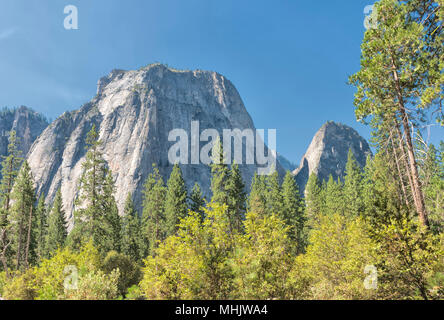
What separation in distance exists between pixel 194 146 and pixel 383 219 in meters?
113

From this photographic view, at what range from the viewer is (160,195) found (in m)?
34.8

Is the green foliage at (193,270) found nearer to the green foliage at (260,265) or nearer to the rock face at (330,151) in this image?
the green foliage at (260,265)

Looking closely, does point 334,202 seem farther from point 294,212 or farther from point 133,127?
point 133,127

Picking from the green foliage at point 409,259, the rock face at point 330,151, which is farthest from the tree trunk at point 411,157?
the rock face at point 330,151

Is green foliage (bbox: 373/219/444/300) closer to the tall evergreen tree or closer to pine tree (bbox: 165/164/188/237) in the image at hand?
the tall evergreen tree

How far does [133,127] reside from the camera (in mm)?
114688

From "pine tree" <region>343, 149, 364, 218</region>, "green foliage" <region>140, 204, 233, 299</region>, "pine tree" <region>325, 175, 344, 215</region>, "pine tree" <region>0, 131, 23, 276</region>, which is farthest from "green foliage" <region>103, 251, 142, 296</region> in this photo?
"pine tree" <region>343, 149, 364, 218</region>

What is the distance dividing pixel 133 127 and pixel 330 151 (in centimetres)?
11223

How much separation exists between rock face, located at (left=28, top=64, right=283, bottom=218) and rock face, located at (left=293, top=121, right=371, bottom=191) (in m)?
43.4

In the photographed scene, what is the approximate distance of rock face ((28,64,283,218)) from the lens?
345 feet
